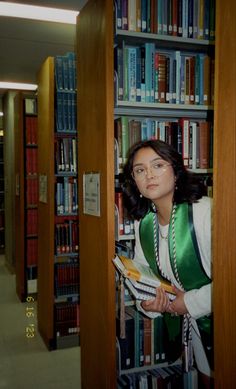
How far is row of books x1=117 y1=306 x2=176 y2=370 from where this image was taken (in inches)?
79.7

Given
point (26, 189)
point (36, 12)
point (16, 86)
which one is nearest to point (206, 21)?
point (36, 12)

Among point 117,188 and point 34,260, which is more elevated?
point 117,188

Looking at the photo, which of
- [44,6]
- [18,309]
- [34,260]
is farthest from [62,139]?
[18,309]

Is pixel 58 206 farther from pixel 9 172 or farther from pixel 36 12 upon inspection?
pixel 9 172

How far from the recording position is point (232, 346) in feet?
3.07

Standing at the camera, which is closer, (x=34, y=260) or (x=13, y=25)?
(x=13, y=25)

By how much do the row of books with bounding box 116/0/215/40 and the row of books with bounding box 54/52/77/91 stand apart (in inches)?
53.2

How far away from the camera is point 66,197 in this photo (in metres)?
3.36

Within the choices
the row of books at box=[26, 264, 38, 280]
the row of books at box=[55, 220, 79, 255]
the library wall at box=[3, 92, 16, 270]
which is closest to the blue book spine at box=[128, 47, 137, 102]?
the row of books at box=[55, 220, 79, 255]

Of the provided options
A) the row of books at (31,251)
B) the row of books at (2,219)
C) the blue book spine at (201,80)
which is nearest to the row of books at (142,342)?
the blue book spine at (201,80)

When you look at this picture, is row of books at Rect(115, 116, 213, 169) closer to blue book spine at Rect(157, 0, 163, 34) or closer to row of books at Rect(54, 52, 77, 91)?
blue book spine at Rect(157, 0, 163, 34)

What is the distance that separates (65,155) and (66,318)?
56.0 inches

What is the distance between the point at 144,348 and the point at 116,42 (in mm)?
1662

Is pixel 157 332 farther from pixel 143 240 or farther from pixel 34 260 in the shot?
pixel 34 260
